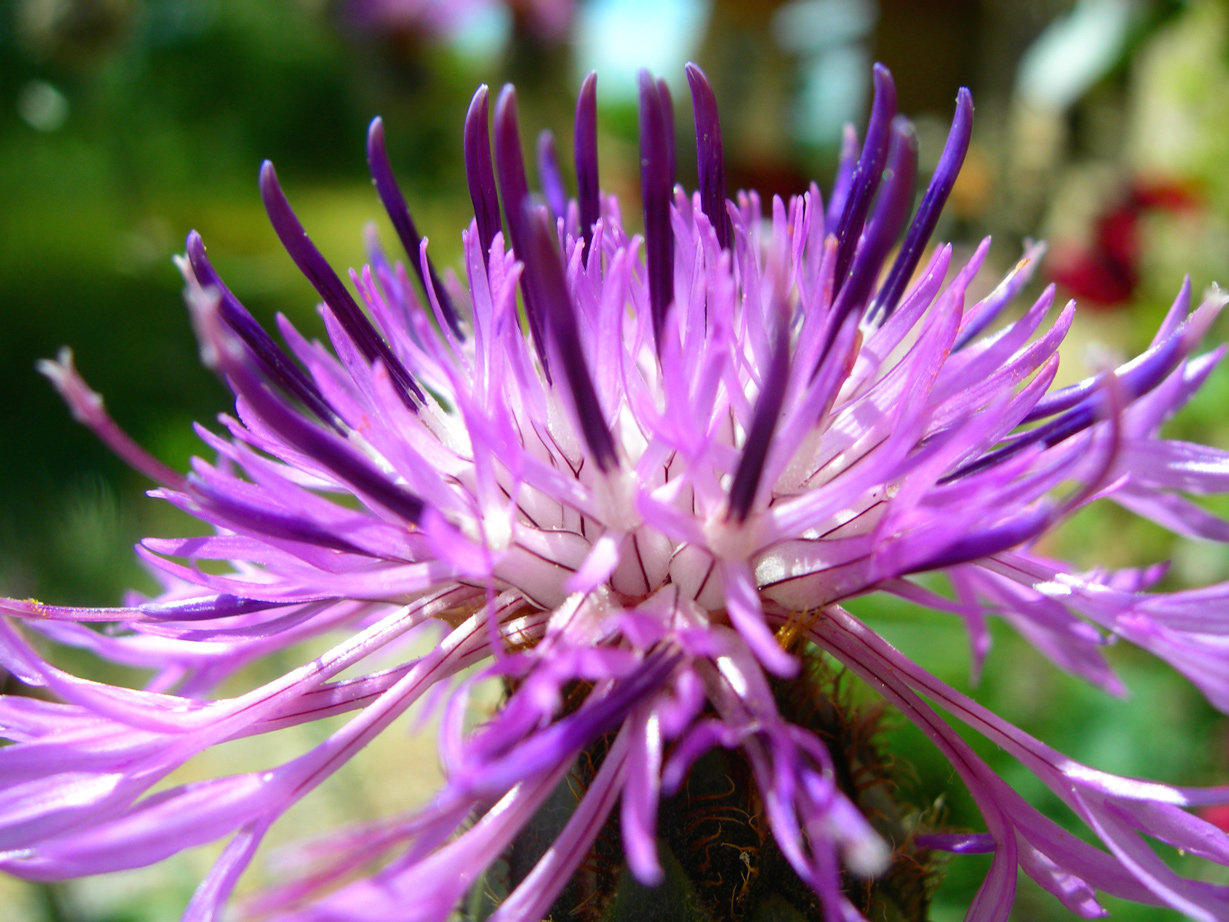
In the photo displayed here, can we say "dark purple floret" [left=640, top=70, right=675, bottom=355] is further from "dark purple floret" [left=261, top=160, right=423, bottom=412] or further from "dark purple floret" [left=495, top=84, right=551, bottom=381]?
"dark purple floret" [left=261, top=160, right=423, bottom=412]

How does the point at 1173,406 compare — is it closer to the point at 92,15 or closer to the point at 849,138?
the point at 849,138

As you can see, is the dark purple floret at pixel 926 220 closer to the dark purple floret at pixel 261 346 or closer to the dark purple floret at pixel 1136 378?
the dark purple floret at pixel 1136 378

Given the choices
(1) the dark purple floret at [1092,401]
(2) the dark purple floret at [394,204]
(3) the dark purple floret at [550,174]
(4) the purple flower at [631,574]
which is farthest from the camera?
(3) the dark purple floret at [550,174]

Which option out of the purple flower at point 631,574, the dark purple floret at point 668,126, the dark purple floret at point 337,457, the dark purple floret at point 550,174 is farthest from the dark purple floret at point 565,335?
the dark purple floret at point 550,174

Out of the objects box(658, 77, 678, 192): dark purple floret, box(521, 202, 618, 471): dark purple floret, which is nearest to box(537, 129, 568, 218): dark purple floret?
box(658, 77, 678, 192): dark purple floret

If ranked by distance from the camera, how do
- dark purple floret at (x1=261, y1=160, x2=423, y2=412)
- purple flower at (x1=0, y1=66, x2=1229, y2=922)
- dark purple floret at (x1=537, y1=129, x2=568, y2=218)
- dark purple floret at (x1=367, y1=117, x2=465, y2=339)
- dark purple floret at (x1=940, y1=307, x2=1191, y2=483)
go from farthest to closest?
dark purple floret at (x1=537, y1=129, x2=568, y2=218) < dark purple floret at (x1=367, y1=117, x2=465, y2=339) < dark purple floret at (x1=261, y1=160, x2=423, y2=412) < dark purple floret at (x1=940, y1=307, x2=1191, y2=483) < purple flower at (x1=0, y1=66, x2=1229, y2=922)

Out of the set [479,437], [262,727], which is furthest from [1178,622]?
[262,727]
